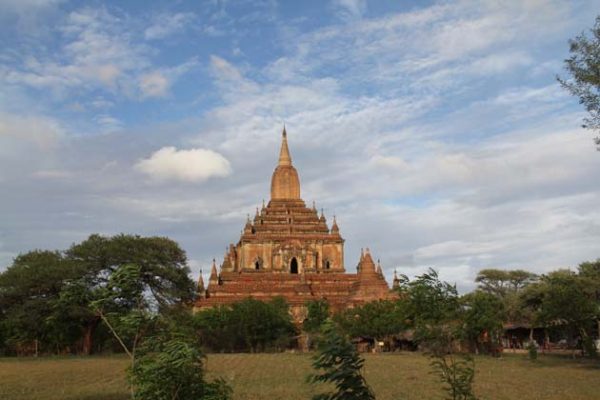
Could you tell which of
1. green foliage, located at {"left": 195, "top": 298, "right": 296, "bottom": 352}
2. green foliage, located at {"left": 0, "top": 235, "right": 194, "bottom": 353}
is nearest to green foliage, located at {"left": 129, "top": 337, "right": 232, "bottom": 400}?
green foliage, located at {"left": 0, "top": 235, "right": 194, "bottom": 353}

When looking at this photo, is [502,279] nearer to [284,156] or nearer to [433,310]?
[284,156]

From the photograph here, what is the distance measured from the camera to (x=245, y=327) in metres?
46.2

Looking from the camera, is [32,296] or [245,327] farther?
[245,327]

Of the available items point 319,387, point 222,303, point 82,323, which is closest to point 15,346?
point 82,323

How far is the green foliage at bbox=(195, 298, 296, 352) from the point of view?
4622 centimetres

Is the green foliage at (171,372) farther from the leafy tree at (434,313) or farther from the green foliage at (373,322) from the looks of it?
the green foliage at (373,322)

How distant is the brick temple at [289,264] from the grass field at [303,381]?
852 inches

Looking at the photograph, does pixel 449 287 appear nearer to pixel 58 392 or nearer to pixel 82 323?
pixel 58 392

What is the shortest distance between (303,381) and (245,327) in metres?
23.8

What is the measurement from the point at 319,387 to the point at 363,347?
2737 cm

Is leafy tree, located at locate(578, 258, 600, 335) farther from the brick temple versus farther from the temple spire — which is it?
the temple spire

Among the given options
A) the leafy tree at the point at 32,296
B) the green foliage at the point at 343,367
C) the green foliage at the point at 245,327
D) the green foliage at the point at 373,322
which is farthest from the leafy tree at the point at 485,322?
the green foliage at the point at 343,367

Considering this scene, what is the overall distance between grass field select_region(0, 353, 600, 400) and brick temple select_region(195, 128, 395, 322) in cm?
2165

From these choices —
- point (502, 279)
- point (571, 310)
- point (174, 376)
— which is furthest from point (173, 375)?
point (502, 279)
